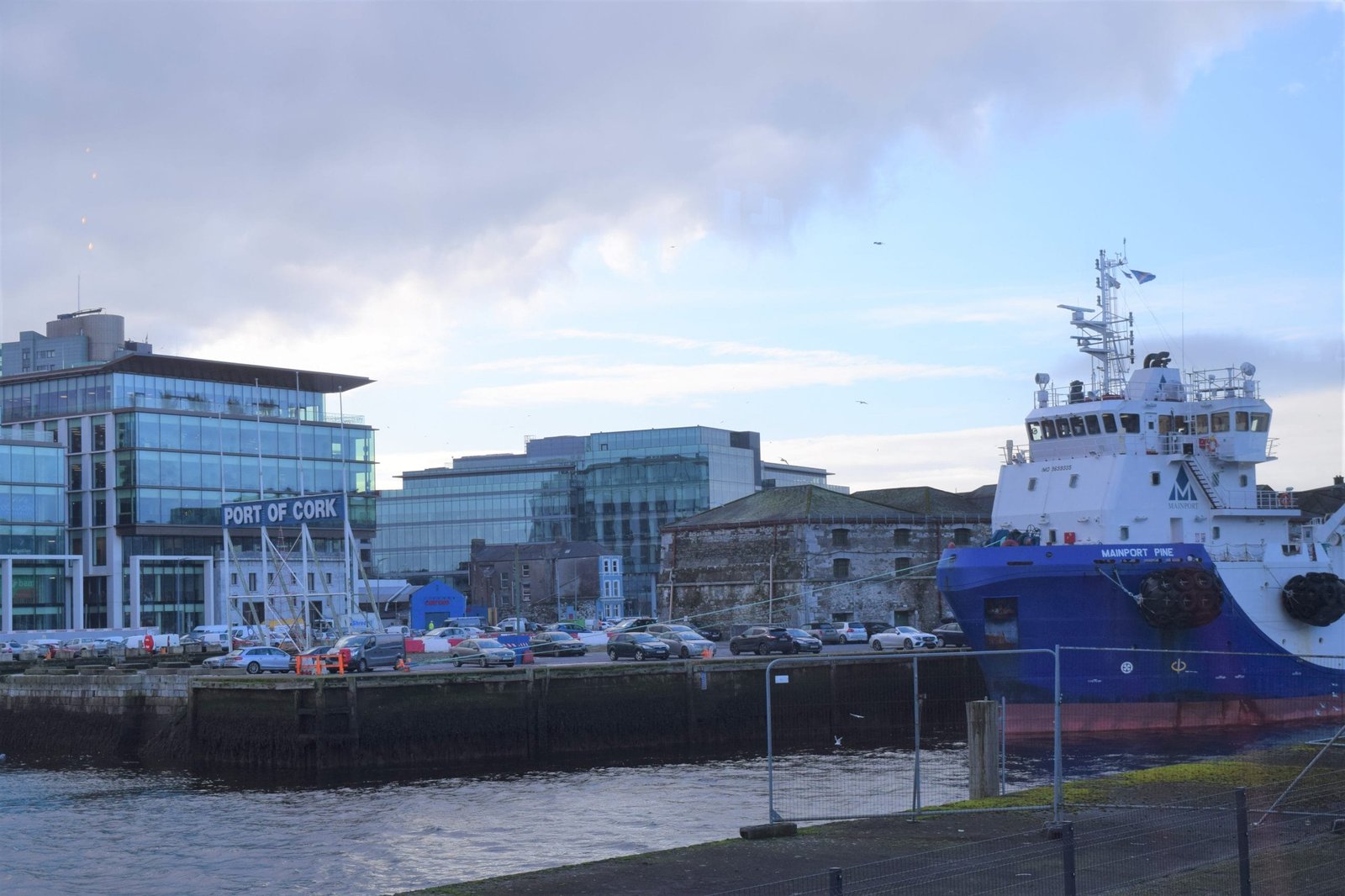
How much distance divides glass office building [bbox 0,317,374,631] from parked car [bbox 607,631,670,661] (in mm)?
51845

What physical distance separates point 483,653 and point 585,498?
3623 inches

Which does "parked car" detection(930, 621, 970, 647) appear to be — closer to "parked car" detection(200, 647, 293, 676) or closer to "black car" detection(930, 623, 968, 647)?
"black car" detection(930, 623, 968, 647)

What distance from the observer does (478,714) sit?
148ft

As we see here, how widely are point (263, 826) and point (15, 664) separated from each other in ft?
128

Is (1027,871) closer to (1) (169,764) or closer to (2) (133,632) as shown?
(1) (169,764)

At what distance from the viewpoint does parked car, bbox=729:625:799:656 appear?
6222cm

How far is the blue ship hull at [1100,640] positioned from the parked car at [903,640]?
66.4 feet

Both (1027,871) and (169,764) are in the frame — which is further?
(169,764)

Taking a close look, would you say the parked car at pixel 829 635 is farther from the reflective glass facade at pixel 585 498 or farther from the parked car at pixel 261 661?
the reflective glass facade at pixel 585 498

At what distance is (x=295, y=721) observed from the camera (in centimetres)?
4319

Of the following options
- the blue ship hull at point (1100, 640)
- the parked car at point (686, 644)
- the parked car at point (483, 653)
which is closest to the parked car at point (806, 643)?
the parked car at point (686, 644)

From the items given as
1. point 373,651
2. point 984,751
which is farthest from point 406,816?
point 373,651

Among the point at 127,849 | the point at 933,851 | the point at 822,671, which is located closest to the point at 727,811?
the point at 127,849

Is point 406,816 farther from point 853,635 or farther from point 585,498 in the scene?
point 585,498
